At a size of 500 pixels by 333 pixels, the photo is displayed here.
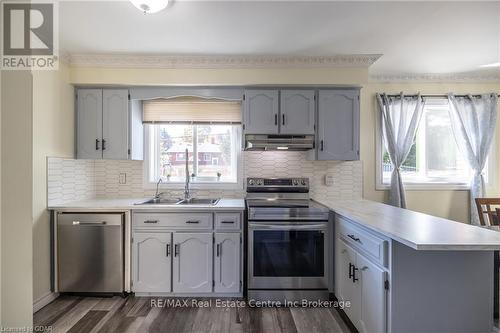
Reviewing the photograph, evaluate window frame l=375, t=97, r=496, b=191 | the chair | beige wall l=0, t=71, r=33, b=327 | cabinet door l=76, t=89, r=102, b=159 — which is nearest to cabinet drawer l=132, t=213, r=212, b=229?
cabinet door l=76, t=89, r=102, b=159

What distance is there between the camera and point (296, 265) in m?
2.49

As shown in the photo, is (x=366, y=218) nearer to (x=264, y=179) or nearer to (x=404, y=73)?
(x=264, y=179)

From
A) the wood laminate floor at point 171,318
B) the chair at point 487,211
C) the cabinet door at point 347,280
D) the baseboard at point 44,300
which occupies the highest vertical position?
the chair at point 487,211

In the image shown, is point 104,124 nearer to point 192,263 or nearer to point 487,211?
point 192,263

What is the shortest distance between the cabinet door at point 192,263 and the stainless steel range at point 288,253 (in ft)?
1.35

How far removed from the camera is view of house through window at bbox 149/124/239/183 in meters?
3.29

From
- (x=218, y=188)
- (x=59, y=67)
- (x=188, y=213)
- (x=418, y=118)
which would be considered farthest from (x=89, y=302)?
(x=418, y=118)

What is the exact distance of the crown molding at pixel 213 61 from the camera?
2.76 metres

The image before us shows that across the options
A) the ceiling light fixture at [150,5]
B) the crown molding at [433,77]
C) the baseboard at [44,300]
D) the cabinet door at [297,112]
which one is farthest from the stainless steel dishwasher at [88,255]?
the crown molding at [433,77]

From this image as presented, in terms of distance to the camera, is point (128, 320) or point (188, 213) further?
point (188, 213)

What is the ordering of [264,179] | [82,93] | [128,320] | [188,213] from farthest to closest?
1. [264,179]
2. [82,93]
3. [188,213]
4. [128,320]

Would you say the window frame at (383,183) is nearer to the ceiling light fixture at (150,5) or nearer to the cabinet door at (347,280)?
the cabinet door at (347,280)

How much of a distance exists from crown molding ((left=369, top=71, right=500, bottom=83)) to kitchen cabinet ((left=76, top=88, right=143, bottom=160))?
A: 2.93m

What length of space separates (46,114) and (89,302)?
1812mm
